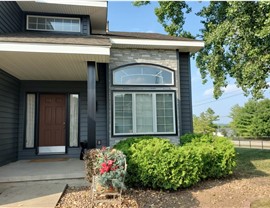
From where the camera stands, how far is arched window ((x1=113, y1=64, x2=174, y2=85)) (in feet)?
21.7

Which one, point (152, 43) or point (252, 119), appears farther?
point (252, 119)

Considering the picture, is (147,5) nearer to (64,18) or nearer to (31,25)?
(64,18)

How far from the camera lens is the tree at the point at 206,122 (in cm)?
2730

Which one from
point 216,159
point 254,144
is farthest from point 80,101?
point 254,144

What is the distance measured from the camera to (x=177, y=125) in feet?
22.2

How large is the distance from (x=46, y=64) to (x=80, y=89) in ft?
6.65

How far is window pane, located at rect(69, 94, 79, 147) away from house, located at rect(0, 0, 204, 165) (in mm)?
30

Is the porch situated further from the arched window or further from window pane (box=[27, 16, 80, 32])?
window pane (box=[27, 16, 80, 32])

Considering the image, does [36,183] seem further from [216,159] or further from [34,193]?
[216,159]

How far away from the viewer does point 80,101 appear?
734cm

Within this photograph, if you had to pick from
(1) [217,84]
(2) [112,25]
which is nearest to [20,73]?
(2) [112,25]

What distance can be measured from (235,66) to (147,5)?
521 centimetres

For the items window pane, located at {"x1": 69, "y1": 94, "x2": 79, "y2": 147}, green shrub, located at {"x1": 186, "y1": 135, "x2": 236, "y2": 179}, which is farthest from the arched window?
green shrub, located at {"x1": 186, "y1": 135, "x2": 236, "y2": 179}

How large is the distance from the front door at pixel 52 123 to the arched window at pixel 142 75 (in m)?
2.07
